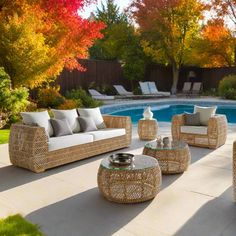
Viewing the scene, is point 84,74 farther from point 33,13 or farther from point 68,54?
point 33,13

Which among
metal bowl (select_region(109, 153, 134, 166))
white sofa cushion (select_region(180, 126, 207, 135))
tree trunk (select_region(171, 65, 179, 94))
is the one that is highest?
tree trunk (select_region(171, 65, 179, 94))

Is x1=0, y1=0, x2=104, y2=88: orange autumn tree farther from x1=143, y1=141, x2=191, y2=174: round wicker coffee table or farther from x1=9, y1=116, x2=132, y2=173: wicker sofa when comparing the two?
x1=143, y1=141, x2=191, y2=174: round wicker coffee table

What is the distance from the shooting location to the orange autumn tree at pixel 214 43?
18.2m

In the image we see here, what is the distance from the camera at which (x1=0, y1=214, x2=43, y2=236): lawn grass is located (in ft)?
7.92

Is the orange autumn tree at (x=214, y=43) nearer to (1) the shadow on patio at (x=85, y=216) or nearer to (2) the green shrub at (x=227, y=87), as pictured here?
(2) the green shrub at (x=227, y=87)

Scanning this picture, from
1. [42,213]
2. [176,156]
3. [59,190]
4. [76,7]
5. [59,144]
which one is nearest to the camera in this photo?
[42,213]

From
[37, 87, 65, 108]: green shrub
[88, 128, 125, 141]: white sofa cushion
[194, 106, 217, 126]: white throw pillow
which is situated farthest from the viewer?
[37, 87, 65, 108]: green shrub

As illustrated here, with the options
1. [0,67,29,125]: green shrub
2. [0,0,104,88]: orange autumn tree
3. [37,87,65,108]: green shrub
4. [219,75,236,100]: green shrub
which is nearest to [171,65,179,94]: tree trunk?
[219,75,236,100]: green shrub

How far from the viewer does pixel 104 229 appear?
8.37ft

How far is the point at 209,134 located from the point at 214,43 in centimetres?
1449

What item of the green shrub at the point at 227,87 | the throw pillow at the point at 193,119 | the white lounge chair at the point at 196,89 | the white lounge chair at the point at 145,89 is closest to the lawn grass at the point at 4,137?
the throw pillow at the point at 193,119

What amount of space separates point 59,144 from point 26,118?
2.09 feet

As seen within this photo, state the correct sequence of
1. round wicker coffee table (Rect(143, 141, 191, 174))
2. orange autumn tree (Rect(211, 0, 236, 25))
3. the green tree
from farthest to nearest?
the green tree < orange autumn tree (Rect(211, 0, 236, 25)) < round wicker coffee table (Rect(143, 141, 191, 174))

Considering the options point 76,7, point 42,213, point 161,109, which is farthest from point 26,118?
point 161,109
